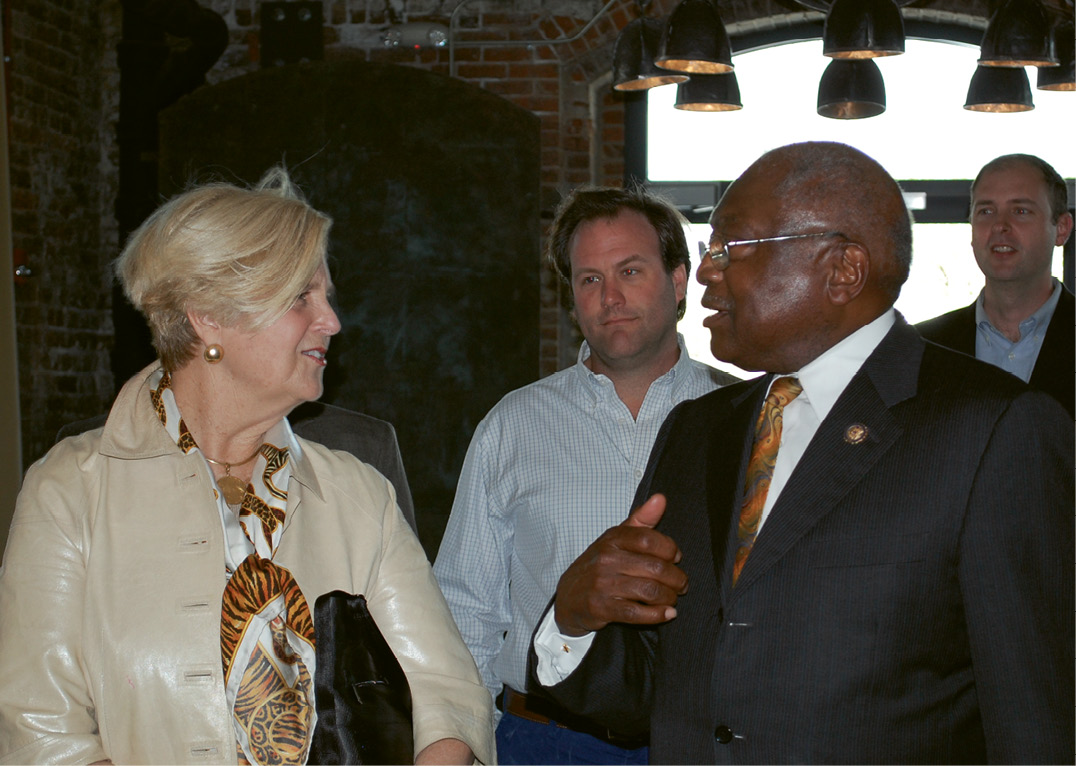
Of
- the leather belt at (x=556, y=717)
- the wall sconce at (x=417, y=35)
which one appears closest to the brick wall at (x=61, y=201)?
the wall sconce at (x=417, y=35)

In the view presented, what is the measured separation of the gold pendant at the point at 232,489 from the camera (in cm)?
183

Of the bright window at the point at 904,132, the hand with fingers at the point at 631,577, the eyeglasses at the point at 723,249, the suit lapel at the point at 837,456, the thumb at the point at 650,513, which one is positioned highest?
the bright window at the point at 904,132

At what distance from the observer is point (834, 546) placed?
1457mm

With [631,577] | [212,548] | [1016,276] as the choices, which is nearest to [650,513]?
[631,577]

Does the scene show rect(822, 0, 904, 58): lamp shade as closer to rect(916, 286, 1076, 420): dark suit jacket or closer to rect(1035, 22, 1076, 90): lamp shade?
rect(1035, 22, 1076, 90): lamp shade

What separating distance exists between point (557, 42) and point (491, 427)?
3111 millimetres

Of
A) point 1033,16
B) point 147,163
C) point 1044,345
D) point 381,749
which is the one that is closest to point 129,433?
point 381,749

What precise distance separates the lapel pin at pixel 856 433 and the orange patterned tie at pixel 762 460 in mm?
132

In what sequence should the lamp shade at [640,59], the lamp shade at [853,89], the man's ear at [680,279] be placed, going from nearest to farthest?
the man's ear at [680,279], the lamp shade at [640,59], the lamp shade at [853,89]

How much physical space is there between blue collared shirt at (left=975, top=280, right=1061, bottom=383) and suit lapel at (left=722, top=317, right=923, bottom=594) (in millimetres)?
1984

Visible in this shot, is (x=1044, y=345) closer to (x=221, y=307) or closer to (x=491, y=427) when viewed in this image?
(x=491, y=427)

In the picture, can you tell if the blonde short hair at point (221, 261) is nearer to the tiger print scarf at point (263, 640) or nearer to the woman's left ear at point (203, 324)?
the woman's left ear at point (203, 324)

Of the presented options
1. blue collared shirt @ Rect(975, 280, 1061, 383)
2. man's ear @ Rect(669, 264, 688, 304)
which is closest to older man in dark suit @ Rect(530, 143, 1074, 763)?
man's ear @ Rect(669, 264, 688, 304)

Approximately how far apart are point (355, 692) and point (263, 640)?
17 cm
